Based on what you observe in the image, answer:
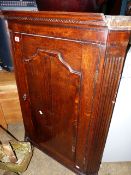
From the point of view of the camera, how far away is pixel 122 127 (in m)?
1.19

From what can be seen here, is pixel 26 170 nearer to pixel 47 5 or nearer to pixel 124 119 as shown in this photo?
pixel 124 119

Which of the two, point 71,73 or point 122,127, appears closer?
point 71,73

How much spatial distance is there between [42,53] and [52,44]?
96 mm

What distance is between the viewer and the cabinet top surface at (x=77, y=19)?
63cm

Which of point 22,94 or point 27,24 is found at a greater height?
point 27,24

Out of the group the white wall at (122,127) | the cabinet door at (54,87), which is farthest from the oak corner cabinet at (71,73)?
the white wall at (122,127)

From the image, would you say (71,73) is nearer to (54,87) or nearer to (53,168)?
(54,87)

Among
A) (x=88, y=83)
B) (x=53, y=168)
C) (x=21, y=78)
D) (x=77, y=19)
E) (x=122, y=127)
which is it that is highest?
(x=77, y=19)

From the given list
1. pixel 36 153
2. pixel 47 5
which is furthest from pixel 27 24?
pixel 36 153

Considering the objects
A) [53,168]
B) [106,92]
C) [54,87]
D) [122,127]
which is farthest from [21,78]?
[53,168]

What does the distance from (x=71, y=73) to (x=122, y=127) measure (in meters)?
0.58

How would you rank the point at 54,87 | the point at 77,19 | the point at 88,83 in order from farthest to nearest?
1. the point at 54,87
2. the point at 88,83
3. the point at 77,19

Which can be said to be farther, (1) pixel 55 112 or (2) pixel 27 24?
(1) pixel 55 112

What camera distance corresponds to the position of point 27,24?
89 centimetres
